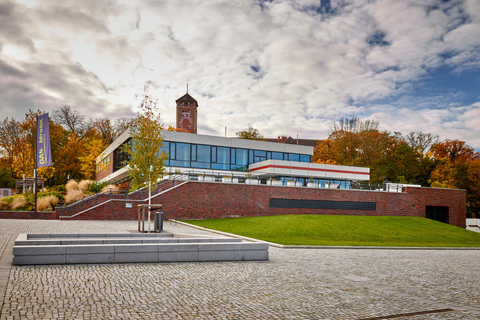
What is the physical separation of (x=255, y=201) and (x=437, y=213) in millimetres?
23517

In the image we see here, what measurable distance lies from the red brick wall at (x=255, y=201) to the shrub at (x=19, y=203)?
4866 mm

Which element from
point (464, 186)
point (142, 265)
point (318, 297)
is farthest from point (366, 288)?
point (464, 186)

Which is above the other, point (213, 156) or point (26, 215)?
point (213, 156)

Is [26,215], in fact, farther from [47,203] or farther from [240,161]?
[240,161]

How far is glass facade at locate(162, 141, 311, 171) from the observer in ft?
136

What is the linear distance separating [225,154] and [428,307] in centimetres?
3805

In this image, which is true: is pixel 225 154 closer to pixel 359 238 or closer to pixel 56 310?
pixel 359 238

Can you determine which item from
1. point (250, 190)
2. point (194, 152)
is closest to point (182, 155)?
point (194, 152)

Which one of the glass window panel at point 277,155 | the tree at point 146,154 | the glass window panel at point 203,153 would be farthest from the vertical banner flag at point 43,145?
the glass window panel at point 277,155

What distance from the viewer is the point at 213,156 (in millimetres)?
43969

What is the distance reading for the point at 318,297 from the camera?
7.75 meters

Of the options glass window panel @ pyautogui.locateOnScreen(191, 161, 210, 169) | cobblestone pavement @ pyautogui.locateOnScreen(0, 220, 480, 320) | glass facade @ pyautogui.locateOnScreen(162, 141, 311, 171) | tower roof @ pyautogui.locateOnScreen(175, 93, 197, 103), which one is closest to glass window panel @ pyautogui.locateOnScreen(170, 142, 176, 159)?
glass facade @ pyautogui.locateOnScreen(162, 141, 311, 171)

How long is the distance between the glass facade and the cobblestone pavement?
29.9m

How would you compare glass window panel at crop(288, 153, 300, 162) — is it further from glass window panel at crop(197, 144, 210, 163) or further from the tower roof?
the tower roof
